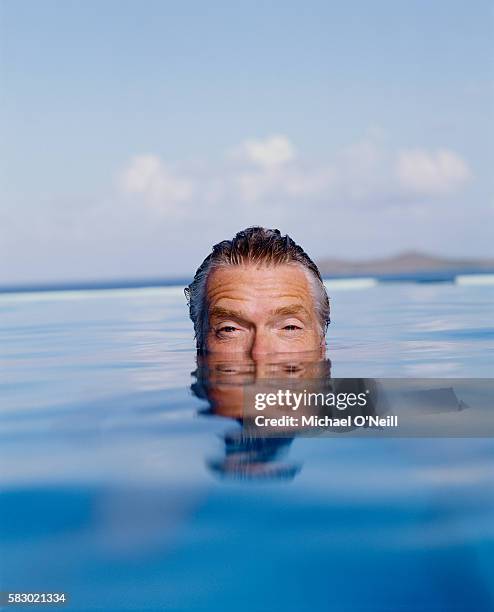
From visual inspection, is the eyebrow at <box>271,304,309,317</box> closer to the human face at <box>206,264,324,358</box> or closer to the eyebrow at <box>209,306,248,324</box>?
the human face at <box>206,264,324,358</box>

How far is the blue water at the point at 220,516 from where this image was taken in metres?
1.99

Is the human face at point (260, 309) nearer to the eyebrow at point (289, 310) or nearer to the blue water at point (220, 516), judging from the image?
the eyebrow at point (289, 310)

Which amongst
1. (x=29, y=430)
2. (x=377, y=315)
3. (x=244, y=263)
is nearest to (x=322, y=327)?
(x=244, y=263)

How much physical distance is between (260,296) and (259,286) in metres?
0.08

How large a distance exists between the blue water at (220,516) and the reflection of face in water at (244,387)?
0.04m

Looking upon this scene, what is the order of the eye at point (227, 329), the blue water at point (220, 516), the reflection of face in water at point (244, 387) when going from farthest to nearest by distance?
the eye at point (227, 329) → the reflection of face in water at point (244, 387) → the blue water at point (220, 516)

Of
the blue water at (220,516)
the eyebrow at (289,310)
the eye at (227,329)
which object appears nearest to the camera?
the blue water at (220,516)

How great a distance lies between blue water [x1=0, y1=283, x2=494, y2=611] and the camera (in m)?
1.99

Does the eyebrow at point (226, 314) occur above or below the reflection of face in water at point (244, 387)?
above

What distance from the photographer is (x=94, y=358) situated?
20.9 ft

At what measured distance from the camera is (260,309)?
4266mm

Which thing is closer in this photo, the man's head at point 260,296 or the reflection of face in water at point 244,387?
the reflection of face in water at point 244,387

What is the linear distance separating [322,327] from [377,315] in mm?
5686

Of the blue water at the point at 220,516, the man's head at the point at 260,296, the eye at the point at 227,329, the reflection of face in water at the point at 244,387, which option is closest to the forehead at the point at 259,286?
the man's head at the point at 260,296
